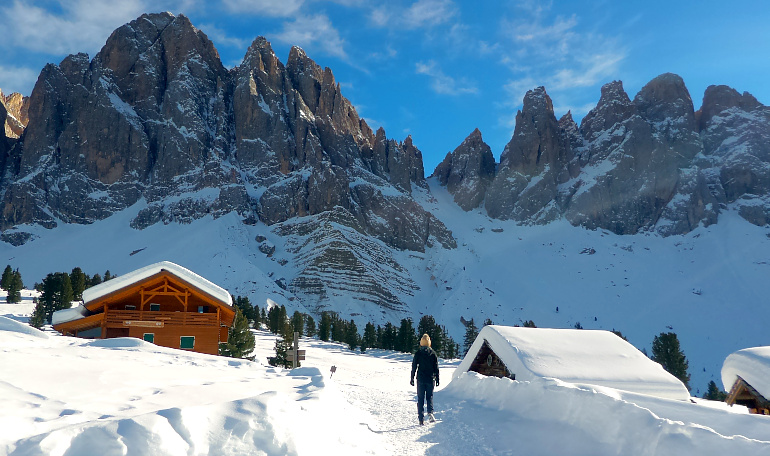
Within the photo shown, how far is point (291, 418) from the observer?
5.60 metres

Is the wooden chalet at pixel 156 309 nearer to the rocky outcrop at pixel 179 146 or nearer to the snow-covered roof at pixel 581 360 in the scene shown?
the snow-covered roof at pixel 581 360

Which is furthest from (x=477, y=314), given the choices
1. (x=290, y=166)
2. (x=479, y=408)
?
(x=479, y=408)

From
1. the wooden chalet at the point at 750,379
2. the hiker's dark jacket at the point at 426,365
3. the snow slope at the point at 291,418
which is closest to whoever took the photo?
the snow slope at the point at 291,418

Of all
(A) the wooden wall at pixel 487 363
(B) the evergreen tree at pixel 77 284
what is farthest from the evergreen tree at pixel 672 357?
(B) the evergreen tree at pixel 77 284

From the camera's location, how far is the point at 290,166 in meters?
176

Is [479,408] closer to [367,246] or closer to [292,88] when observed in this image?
[367,246]

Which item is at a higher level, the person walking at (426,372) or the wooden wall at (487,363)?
the person walking at (426,372)

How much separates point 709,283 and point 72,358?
200955 millimetres

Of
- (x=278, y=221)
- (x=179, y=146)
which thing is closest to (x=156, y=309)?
(x=278, y=221)

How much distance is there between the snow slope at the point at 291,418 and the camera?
4.46 m

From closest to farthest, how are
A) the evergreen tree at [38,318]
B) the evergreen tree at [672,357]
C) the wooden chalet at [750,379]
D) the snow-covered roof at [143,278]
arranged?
the wooden chalet at [750,379] < the snow-covered roof at [143,278] < the evergreen tree at [38,318] < the evergreen tree at [672,357]

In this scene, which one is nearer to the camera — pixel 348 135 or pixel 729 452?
pixel 729 452

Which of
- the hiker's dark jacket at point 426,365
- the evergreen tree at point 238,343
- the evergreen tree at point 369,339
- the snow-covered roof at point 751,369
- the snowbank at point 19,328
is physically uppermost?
the snowbank at point 19,328

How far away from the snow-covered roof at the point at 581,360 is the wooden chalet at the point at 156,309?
15.2 m
